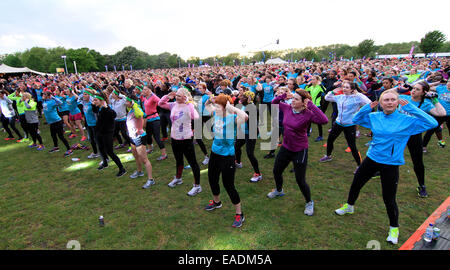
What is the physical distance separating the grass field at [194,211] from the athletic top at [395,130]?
55.4 inches

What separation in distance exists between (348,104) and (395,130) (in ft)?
7.26

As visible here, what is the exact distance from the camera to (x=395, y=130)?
129 inches

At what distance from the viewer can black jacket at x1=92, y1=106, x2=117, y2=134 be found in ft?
19.5

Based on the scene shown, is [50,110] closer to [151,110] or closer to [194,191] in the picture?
[151,110]

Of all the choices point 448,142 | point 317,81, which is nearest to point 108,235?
point 317,81

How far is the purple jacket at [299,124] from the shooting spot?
12.7ft

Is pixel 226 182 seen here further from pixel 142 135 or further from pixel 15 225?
pixel 15 225

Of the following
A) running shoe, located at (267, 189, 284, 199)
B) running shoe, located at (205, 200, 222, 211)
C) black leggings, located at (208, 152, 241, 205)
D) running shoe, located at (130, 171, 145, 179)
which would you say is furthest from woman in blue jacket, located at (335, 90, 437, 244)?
running shoe, located at (130, 171, 145, 179)

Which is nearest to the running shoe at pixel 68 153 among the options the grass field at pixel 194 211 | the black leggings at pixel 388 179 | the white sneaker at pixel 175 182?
the grass field at pixel 194 211

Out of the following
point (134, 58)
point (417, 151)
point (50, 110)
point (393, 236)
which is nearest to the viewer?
point (393, 236)

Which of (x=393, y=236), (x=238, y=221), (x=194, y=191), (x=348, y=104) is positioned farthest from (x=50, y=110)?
(x=393, y=236)

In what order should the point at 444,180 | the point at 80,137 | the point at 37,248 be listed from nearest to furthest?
1. the point at 37,248
2. the point at 444,180
3. the point at 80,137
